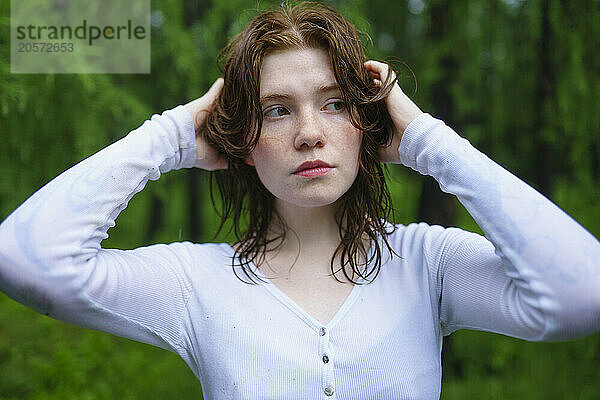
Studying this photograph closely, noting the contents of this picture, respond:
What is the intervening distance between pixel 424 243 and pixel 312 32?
2.04 feet

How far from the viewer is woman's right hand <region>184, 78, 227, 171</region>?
1563 millimetres

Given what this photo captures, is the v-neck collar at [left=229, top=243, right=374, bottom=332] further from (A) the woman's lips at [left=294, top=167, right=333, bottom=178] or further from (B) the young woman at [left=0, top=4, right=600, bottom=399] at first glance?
(A) the woman's lips at [left=294, top=167, right=333, bottom=178]

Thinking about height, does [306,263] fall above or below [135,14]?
below

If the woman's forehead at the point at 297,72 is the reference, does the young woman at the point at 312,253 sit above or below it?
below

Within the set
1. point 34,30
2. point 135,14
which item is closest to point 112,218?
point 34,30

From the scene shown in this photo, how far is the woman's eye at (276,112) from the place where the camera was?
1.44 metres

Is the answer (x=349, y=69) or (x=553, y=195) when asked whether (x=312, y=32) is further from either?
(x=553, y=195)

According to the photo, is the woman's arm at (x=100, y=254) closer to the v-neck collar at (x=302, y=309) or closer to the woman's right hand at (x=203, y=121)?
the woman's right hand at (x=203, y=121)

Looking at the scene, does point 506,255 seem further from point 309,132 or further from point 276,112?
point 276,112

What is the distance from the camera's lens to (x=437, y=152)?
1.35 meters

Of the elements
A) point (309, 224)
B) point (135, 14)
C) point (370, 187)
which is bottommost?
point (309, 224)
